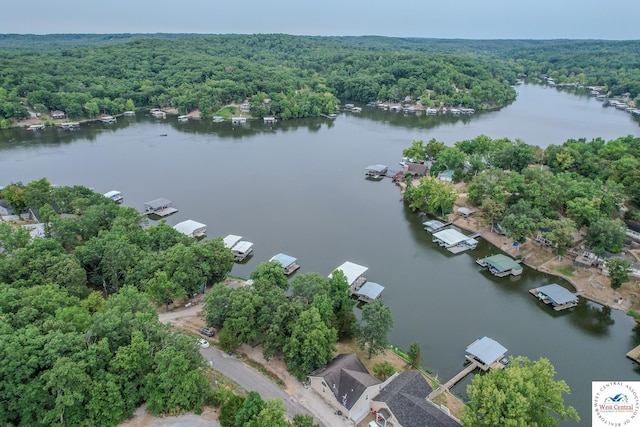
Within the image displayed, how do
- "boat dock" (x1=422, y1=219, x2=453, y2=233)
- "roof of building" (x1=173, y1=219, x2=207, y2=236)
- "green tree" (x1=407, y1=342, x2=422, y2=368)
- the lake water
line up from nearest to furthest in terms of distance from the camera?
"green tree" (x1=407, y1=342, x2=422, y2=368), the lake water, "roof of building" (x1=173, y1=219, x2=207, y2=236), "boat dock" (x1=422, y1=219, x2=453, y2=233)

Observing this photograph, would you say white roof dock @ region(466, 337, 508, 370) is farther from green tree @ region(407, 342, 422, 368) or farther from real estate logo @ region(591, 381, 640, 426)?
real estate logo @ region(591, 381, 640, 426)

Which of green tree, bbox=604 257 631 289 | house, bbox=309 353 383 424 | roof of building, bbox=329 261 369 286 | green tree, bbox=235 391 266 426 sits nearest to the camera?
green tree, bbox=235 391 266 426

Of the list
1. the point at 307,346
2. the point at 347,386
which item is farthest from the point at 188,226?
the point at 347,386

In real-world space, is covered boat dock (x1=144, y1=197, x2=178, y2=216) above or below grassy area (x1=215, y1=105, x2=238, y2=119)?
below

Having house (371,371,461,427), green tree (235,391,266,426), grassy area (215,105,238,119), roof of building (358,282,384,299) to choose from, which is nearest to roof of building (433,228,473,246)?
roof of building (358,282,384,299)

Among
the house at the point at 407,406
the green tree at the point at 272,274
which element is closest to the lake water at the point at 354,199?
the house at the point at 407,406

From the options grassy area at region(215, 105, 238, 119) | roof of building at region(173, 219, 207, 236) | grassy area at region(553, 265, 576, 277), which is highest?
grassy area at region(215, 105, 238, 119)

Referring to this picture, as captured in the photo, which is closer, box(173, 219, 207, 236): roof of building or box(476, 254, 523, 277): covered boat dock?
box(476, 254, 523, 277): covered boat dock

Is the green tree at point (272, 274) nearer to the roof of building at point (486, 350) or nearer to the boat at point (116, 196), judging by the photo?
the roof of building at point (486, 350)
